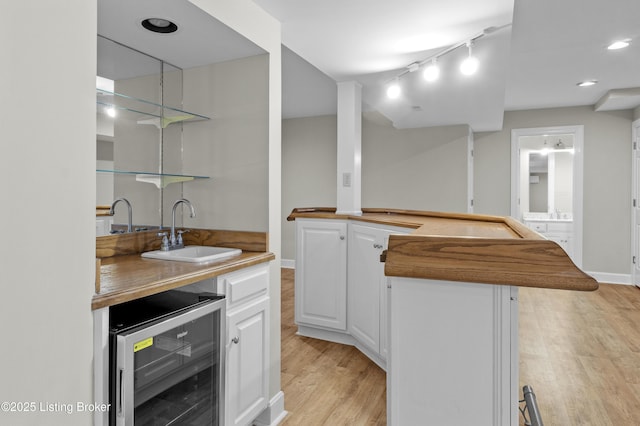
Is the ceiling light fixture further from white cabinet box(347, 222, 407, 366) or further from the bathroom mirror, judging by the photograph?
the bathroom mirror

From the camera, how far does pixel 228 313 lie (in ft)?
5.65

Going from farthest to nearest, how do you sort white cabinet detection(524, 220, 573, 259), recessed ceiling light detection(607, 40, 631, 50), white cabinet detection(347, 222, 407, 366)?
1. white cabinet detection(524, 220, 573, 259)
2. recessed ceiling light detection(607, 40, 631, 50)
3. white cabinet detection(347, 222, 407, 366)

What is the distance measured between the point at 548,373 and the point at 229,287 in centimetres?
223

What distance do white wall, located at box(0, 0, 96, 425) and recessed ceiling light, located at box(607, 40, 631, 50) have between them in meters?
3.96

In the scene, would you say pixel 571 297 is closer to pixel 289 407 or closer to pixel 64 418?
pixel 289 407

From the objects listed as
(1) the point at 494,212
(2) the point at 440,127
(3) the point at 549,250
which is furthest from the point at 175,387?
(1) the point at 494,212

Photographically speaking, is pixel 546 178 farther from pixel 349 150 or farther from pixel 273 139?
pixel 273 139

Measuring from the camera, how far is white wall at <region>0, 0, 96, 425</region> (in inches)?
36.6

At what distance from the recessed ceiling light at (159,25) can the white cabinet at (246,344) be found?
1.21 metres

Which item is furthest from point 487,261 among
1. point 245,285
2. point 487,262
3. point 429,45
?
A: point 429,45

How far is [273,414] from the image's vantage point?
2053 mm

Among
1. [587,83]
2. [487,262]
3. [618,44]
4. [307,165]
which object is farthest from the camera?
[307,165]

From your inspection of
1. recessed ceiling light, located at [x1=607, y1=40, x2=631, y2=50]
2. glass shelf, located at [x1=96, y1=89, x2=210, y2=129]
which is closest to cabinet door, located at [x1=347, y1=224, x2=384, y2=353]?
glass shelf, located at [x1=96, y1=89, x2=210, y2=129]

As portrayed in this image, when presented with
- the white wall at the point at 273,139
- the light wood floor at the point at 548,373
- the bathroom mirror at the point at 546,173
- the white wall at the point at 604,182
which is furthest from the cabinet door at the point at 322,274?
the bathroom mirror at the point at 546,173
